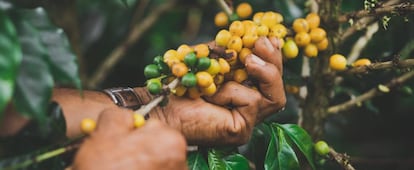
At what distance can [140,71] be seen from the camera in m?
3.31

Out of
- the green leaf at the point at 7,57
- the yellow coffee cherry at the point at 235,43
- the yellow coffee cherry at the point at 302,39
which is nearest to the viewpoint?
the green leaf at the point at 7,57

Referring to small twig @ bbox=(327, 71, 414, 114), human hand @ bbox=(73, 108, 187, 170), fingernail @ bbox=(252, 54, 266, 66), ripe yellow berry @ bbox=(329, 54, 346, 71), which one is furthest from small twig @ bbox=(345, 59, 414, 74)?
human hand @ bbox=(73, 108, 187, 170)

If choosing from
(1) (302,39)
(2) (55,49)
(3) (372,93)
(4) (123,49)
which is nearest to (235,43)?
(1) (302,39)

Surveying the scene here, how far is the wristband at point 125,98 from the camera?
152 cm

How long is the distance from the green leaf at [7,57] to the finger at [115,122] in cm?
26

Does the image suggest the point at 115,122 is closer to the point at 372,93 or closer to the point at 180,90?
the point at 180,90

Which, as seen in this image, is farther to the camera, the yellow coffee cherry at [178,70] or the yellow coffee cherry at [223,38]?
the yellow coffee cherry at [223,38]

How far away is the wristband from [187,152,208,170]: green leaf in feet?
0.73

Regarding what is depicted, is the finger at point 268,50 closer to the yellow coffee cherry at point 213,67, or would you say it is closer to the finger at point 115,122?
the yellow coffee cherry at point 213,67

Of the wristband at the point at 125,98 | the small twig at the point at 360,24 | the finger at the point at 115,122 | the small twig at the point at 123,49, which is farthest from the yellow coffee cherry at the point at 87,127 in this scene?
the small twig at the point at 123,49

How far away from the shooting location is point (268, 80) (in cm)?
152

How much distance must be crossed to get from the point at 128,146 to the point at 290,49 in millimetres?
688

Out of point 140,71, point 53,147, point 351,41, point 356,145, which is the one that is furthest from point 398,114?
point 53,147

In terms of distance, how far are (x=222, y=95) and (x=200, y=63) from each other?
18 centimetres
